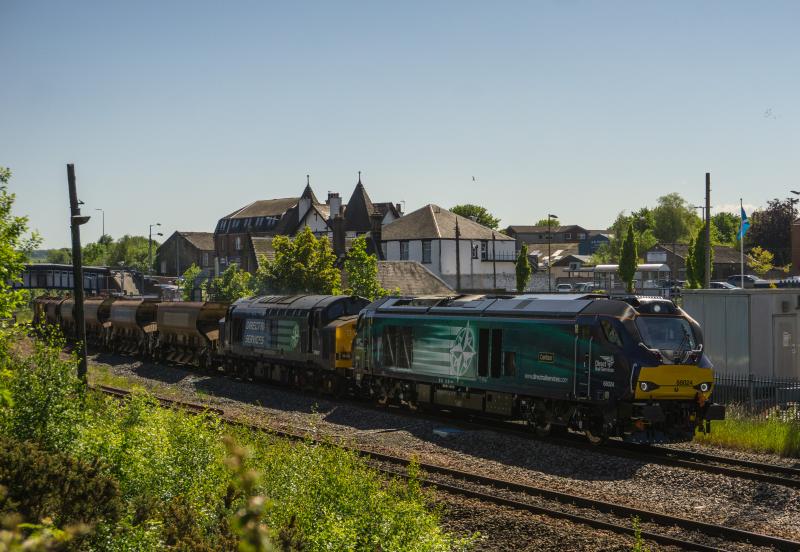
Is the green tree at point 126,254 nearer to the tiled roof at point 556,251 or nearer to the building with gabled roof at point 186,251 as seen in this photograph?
the building with gabled roof at point 186,251

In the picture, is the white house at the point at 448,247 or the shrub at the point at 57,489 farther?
the white house at the point at 448,247

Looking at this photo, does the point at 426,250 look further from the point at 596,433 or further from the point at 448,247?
the point at 596,433

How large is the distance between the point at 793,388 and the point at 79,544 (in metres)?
22.0

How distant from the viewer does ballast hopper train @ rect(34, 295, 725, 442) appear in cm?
1928

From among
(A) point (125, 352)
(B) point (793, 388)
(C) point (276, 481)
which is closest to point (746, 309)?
(B) point (793, 388)

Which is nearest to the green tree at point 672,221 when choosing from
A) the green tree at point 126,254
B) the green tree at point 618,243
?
the green tree at point 618,243

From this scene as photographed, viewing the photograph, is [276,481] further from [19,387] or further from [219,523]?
[19,387]

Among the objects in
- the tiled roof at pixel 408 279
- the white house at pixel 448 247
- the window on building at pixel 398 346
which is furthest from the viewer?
the white house at pixel 448 247

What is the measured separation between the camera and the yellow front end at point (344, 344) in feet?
98.5

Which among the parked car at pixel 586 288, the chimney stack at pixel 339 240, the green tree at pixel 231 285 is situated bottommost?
the parked car at pixel 586 288

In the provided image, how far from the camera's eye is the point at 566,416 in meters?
21.0

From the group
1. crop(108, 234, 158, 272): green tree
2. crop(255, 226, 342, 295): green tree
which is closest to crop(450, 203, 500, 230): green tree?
crop(108, 234, 158, 272): green tree

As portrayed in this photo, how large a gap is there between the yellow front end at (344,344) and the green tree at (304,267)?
2373 centimetres

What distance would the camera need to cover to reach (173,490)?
13.1m
